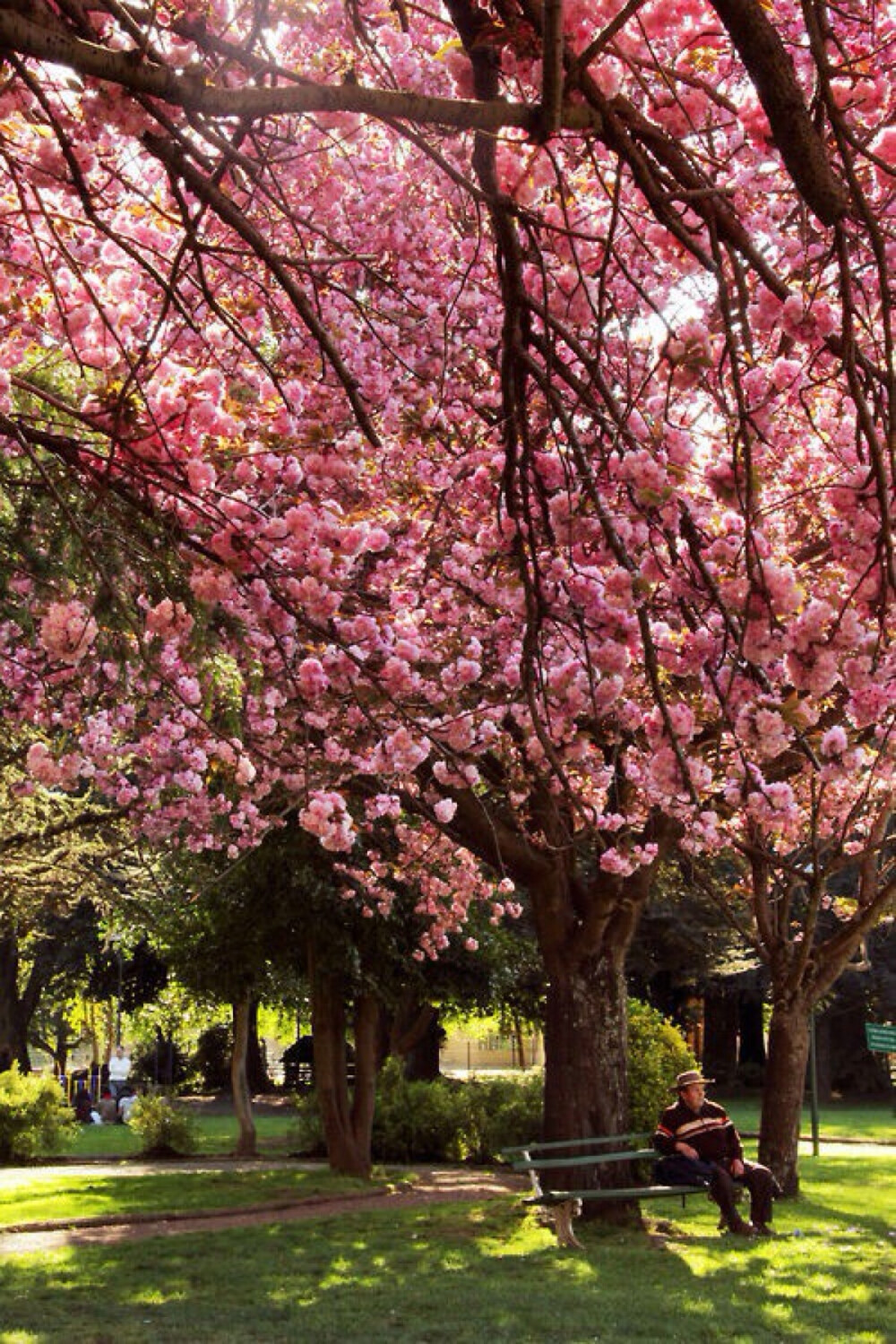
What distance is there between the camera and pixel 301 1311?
8008 mm

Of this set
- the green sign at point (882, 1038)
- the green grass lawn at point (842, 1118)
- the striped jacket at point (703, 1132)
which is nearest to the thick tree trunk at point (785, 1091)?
the striped jacket at point (703, 1132)

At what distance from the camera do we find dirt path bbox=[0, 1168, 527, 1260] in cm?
1141

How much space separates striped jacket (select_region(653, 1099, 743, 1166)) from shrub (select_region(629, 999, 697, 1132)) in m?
4.31

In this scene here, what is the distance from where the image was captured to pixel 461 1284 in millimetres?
8828

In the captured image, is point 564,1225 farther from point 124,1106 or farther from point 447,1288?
point 124,1106

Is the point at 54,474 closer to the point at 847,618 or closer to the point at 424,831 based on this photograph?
the point at 847,618

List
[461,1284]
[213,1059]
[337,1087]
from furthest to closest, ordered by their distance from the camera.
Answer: [213,1059] < [337,1087] < [461,1284]

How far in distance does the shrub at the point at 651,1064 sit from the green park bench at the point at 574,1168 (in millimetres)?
3207

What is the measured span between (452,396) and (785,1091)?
8335mm

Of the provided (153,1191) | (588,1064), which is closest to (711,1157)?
(588,1064)

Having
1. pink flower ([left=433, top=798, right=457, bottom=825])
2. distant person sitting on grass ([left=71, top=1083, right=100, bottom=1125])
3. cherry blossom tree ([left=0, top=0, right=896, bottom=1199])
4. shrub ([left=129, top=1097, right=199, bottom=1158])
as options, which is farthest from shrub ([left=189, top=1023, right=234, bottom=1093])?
pink flower ([left=433, top=798, right=457, bottom=825])

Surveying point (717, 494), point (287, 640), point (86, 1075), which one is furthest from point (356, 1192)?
point (86, 1075)

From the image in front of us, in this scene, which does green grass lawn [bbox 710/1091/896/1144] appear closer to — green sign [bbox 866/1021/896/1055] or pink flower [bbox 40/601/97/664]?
green sign [bbox 866/1021/896/1055]

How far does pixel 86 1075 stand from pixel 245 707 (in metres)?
33.2
